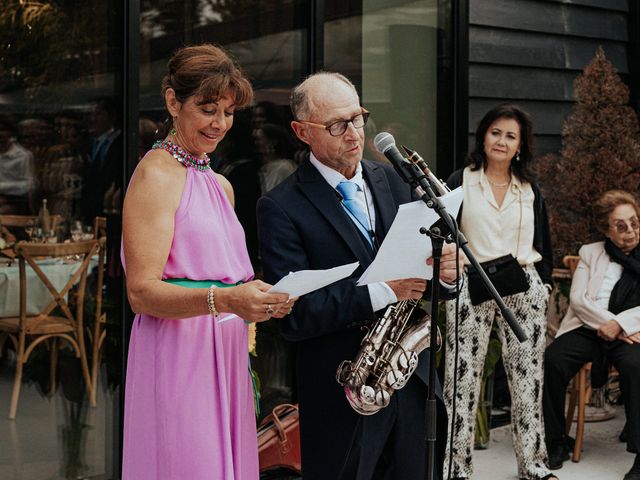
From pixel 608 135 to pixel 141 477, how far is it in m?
4.61

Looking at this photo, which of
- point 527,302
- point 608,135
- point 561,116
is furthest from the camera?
point 561,116

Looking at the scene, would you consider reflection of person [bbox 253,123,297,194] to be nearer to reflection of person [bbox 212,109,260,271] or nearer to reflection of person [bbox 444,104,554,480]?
reflection of person [bbox 212,109,260,271]

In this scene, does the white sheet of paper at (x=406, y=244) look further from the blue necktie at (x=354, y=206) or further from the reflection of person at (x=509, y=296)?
the reflection of person at (x=509, y=296)

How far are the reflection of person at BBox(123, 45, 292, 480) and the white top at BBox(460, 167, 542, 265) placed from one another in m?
2.50

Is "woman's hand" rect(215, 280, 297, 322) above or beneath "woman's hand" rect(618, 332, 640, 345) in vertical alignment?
above

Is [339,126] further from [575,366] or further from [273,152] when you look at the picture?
[575,366]

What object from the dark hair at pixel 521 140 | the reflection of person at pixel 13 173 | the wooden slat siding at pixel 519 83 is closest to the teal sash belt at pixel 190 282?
the reflection of person at pixel 13 173

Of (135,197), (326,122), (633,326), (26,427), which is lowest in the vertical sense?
(26,427)

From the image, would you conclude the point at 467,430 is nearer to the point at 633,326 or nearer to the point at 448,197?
the point at 633,326

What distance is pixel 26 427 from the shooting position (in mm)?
4359

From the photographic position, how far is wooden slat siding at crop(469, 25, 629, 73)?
634 cm

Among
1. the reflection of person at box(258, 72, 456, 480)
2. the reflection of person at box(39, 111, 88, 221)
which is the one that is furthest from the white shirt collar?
the reflection of person at box(39, 111, 88, 221)

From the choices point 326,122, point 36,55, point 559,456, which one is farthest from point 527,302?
point 36,55

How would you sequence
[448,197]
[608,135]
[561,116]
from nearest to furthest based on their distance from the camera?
[448,197]
[608,135]
[561,116]
